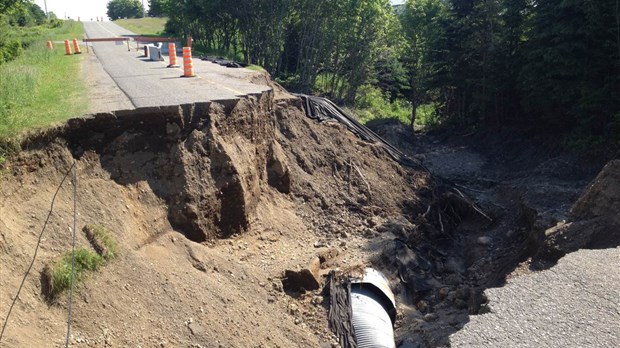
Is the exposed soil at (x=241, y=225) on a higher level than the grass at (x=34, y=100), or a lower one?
lower

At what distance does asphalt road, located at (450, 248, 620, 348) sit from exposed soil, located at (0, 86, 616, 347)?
1.24 m

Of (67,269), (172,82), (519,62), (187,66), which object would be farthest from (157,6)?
(67,269)

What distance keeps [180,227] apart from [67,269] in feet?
10.1

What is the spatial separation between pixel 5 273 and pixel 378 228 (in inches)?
378

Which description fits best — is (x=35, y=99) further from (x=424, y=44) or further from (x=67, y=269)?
(x=424, y=44)

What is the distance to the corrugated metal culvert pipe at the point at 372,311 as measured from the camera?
9.64m

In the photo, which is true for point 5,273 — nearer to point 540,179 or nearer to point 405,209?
point 405,209

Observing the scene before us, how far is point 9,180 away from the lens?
327 inches

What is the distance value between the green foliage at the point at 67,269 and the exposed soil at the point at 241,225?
149 mm

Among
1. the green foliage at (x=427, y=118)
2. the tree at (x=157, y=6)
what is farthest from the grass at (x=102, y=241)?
the tree at (x=157, y=6)

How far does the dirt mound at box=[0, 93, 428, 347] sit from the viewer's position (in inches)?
305

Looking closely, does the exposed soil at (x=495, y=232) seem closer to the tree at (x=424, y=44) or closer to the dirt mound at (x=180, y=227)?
the dirt mound at (x=180, y=227)

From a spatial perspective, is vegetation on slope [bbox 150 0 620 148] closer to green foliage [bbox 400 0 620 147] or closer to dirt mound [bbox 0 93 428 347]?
green foliage [bbox 400 0 620 147]

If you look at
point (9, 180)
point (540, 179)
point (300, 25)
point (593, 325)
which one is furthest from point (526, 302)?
point (300, 25)
